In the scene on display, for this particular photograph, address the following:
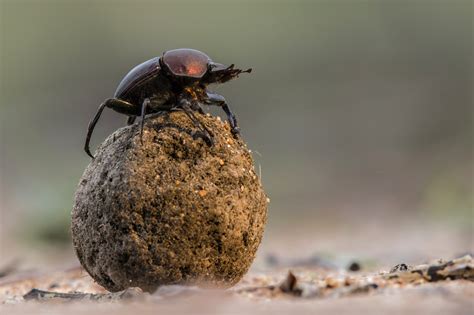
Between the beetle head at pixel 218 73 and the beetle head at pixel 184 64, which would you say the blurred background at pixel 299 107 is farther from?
the beetle head at pixel 184 64

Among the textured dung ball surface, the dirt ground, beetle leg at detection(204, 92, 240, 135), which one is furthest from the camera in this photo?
beetle leg at detection(204, 92, 240, 135)

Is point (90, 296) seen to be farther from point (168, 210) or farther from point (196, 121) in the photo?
point (196, 121)

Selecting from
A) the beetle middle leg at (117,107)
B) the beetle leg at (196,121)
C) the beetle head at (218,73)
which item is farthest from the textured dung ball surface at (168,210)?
the beetle head at (218,73)

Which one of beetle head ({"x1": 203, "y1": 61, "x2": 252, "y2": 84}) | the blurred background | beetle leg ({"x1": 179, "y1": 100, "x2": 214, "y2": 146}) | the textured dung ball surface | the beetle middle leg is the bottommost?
the textured dung ball surface

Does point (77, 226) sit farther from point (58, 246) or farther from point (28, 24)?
point (28, 24)

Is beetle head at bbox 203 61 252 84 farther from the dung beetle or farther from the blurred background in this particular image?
the blurred background

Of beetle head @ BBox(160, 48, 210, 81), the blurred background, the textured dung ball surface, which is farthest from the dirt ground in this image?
the blurred background

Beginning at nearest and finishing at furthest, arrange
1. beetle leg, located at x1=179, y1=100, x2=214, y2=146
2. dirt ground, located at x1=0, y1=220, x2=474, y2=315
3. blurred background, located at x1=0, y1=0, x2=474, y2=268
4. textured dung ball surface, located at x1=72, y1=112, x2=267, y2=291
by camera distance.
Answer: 1. dirt ground, located at x1=0, y1=220, x2=474, y2=315
2. textured dung ball surface, located at x1=72, y1=112, x2=267, y2=291
3. beetle leg, located at x1=179, y1=100, x2=214, y2=146
4. blurred background, located at x1=0, y1=0, x2=474, y2=268

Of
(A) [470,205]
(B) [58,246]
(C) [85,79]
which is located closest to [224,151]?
(B) [58,246]
